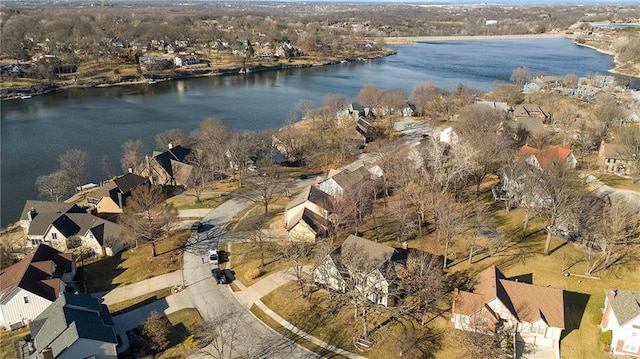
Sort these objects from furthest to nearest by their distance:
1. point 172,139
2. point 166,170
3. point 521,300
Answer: point 172,139 < point 166,170 < point 521,300

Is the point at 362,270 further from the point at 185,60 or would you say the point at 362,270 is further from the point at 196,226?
the point at 185,60

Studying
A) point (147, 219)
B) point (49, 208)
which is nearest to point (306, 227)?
point (147, 219)

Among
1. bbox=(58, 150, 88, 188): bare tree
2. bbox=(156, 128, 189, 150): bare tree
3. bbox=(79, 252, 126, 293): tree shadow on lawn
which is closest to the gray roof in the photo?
bbox=(79, 252, 126, 293): tree shadow on lawn

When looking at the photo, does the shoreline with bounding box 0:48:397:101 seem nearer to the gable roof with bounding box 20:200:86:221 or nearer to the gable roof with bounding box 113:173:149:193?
the gable roof with bounding box 113:173:149:193

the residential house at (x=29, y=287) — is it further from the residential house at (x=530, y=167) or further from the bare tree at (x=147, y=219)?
the residential house at (x=530, y=167)

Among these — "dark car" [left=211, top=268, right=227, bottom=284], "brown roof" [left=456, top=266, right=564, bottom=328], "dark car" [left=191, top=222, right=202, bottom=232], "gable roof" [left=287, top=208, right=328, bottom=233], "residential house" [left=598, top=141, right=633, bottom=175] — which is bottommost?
"dark car" [left=211, top=268, right=227, bottom=284]

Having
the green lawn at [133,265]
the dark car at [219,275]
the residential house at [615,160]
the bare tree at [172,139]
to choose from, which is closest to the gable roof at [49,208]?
the green lawn at [133,265]
